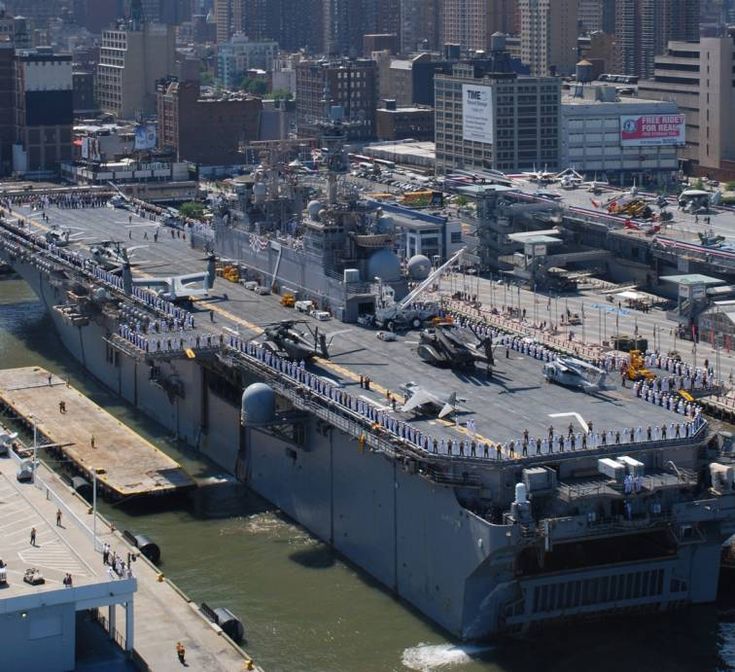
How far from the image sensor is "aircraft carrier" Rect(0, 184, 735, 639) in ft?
180

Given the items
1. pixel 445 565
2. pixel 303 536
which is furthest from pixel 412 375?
pixel 445 565

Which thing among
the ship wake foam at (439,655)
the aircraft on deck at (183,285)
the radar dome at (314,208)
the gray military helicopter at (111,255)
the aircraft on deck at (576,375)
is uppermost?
the radar dome at (314,208)

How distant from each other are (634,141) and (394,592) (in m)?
113

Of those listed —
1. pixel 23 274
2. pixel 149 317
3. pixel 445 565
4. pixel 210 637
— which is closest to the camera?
pixel 210 637

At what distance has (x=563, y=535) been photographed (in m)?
53.8

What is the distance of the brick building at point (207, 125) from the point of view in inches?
7338

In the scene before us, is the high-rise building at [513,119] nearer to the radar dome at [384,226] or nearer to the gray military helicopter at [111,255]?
the gray military helicopter at [111,255]

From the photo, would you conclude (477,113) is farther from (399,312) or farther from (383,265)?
(399,312)

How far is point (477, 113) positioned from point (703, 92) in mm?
23909

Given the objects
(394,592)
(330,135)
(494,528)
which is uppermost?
(330,135)

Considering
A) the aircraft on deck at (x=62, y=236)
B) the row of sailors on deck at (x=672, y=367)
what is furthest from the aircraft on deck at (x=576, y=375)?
the aircraft on deck at (x=62, y=236)

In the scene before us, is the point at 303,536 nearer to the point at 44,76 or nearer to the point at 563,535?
the point at 563,535

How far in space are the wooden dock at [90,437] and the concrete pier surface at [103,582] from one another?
8.90 metres

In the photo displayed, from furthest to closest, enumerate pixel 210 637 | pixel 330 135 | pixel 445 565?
pixel 330 135
pixel 445 565
pixel 210 637
